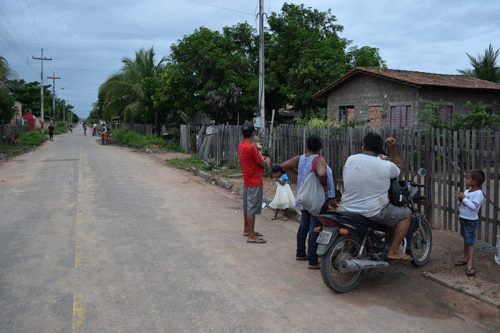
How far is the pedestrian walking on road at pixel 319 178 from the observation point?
15.9ft

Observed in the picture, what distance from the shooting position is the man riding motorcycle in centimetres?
430

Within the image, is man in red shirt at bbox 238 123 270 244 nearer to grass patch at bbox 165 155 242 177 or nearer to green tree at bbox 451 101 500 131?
grass patch at bbox 165 155 242 177

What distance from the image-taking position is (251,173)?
6.09 meters

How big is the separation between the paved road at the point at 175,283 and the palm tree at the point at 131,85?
922 inches

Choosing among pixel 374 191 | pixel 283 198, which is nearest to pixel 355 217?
pixel 374 191

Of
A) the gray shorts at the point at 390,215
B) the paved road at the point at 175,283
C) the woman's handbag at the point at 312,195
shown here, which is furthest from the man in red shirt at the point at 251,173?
the gray shorts at the point at 390,215

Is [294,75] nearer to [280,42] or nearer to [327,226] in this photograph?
[280,42]

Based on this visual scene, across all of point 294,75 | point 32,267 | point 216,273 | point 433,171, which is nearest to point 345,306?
point 216,273

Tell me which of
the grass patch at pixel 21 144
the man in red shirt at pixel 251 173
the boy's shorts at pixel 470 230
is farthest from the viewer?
the grass patch at pixel 21 144

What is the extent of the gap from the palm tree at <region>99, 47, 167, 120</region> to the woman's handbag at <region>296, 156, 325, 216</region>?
88.3 feet

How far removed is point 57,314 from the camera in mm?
3789

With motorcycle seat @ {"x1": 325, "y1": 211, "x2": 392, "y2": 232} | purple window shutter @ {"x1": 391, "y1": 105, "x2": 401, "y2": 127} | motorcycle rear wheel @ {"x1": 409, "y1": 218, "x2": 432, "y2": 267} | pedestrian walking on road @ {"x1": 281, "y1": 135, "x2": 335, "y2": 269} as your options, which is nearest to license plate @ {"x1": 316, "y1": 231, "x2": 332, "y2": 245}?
motorcycle seat @ {"x1": 325, "y1": 211, "x2": 392, "y2": 232}

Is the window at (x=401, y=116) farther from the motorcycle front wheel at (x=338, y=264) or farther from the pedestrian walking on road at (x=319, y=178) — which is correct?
the motorcycle front wheel at (x=338, y=264)

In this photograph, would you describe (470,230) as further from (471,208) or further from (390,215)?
(390,215)
